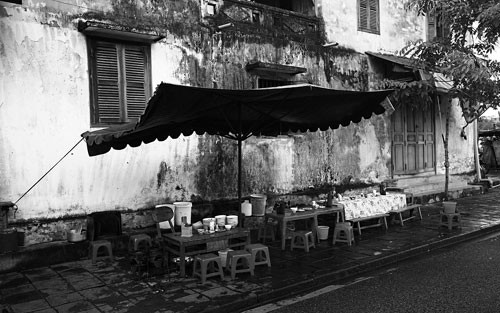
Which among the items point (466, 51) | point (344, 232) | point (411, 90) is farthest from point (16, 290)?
point (466, 51)

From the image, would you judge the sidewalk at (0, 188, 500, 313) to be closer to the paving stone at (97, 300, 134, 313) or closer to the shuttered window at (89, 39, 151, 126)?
the paving stone at (97, 300, 134, 313)

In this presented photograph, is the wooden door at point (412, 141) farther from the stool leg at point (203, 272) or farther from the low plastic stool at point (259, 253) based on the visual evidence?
the stool leg at point (203, 272)

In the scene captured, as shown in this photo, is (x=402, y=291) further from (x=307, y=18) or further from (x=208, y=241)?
(x=307, y=18)

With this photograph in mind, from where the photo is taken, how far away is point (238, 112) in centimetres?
680

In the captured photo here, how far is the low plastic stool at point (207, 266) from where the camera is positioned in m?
6.25

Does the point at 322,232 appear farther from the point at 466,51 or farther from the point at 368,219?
the point at 466,51

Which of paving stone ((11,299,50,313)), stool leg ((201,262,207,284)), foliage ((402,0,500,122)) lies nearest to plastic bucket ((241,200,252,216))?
stool leg ((201,262,207,284))

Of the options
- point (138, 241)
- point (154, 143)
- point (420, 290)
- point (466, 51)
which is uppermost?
point (466, 51)

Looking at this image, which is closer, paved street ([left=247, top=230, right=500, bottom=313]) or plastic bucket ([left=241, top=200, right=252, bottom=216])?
paved street ([left=247, top=230, right=500, bottom=313])

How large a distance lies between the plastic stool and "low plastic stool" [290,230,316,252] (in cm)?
328

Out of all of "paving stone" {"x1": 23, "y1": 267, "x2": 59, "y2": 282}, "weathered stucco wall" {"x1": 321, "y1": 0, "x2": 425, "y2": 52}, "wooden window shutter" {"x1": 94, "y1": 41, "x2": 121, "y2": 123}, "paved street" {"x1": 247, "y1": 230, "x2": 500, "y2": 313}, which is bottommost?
"paved street" {"x1": 247, "y1": 230, "x2": 500, "y2": 313}

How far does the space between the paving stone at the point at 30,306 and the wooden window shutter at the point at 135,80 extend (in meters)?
3.90

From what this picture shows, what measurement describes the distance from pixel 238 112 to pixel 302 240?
3084mm

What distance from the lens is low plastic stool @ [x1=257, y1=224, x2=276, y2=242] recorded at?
888 centimetres
